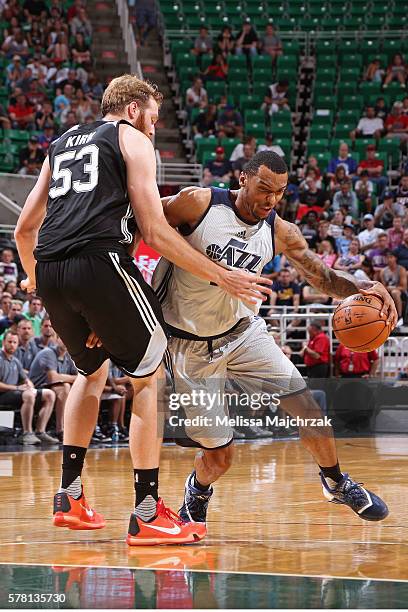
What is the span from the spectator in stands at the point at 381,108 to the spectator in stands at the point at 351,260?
4752 mm

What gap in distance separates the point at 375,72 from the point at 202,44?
11.0ft

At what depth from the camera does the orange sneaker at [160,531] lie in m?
4.11

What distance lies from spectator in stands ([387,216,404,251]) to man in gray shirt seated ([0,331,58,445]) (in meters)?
5.59

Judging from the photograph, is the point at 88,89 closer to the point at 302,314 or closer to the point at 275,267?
the point at 275,267

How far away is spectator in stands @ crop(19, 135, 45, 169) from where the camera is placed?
1489 cm

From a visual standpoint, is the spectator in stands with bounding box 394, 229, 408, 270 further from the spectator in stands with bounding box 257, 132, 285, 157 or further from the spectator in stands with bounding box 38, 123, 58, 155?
the spectator in stands with bounding box 38, 123, 58, 155

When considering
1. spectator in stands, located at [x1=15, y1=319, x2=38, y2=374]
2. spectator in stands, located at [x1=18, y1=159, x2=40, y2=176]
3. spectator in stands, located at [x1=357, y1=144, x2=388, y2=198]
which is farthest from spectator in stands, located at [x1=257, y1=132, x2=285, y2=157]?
spectator in stands, located at [x1=15, y1=319, x2=38, y2=374]

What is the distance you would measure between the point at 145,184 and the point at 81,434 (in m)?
1.15

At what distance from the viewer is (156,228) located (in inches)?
156

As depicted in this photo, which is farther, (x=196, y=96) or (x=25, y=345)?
(x=196, y=96)

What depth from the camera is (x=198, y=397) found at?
14.8ft

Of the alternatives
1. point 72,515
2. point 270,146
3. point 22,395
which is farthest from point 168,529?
point 270,146

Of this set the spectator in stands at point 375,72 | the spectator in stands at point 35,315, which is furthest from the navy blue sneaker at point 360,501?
the spectator in stands at point 375,72

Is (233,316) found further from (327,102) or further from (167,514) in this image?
(327,102)
